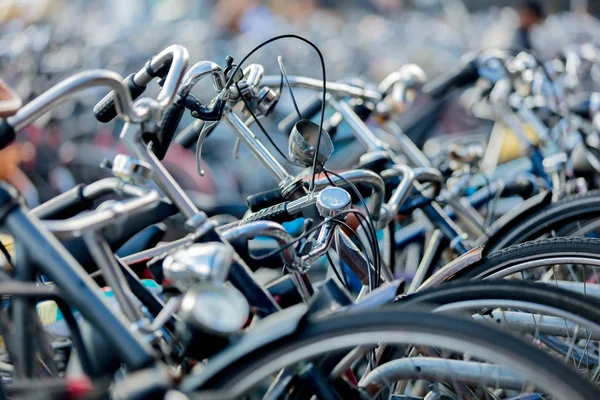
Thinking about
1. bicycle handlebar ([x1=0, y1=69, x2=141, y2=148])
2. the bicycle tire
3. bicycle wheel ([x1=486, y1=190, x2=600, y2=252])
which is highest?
bicycle handlebar ([x1=0, y1=69, x2=141, y2=148])

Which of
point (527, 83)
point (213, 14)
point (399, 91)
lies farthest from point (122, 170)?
point (213, 14)

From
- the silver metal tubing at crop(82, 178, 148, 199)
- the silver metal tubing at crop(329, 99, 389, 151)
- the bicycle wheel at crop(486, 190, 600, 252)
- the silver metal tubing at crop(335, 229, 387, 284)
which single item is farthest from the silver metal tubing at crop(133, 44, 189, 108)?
the bicycle wheel at crop(486, 190, 600, 252)

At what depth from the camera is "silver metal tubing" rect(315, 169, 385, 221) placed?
233 centimetres

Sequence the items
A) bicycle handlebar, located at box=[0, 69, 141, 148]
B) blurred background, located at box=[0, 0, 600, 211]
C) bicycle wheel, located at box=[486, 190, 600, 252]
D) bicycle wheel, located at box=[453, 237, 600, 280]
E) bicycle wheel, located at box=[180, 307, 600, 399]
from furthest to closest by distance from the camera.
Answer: blurred background, located at box=[0, 0, 600, 211] < bicycle wheel, located at box=[486, 190, 600, 252] < bicycle wheel, located at box=[453, 237, 600, 280] < bicycle handlebar, located at box=[0, 69, 141, 148] < bicycle wheel, located at box=[180, 307, 600, 399]

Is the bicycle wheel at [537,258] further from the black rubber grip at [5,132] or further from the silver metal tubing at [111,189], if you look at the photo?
the black rubber grip at [5,132]

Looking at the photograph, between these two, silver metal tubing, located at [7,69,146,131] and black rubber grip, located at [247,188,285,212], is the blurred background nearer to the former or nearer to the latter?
black rubber grip, located at [247,188,285,212]

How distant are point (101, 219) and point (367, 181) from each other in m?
0.99

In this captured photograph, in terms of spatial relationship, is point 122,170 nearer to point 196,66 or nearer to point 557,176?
point 196,66

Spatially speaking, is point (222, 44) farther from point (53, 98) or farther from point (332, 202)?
point (53, 98)

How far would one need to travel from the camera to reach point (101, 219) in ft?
5.39

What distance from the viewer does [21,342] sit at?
1699 millimetres

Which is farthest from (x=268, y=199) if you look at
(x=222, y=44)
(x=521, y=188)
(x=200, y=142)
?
(x=222, y=44)

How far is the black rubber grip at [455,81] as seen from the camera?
3727 millimetres

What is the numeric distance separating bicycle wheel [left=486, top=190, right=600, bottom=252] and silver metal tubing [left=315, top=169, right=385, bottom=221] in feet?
1.68
